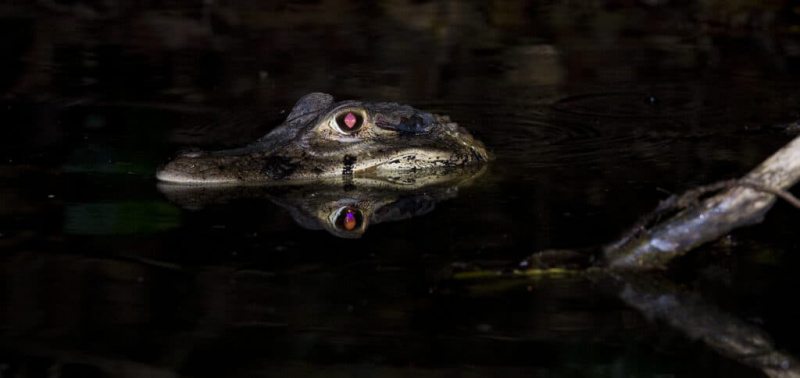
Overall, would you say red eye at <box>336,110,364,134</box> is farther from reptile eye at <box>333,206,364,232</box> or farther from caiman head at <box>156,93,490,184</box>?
reptile eye at <box>333,206,364,232</box>

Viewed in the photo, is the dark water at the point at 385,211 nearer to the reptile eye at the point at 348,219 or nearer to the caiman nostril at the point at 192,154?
the reptile eye at the point at 348,219

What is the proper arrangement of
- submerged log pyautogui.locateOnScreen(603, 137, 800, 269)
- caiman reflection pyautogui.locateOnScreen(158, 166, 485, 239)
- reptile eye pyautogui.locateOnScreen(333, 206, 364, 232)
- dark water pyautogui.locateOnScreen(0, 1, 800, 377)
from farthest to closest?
1. caiman reflection pyautogui.locateOnScreen(158, 166, 485, 239)
2. reptile eye pyautogui.locateOnScreen(333, 206, 364, 232)
3. submerged log pyautogui.locateOnScreen(603, 137, 800, 269)
4. dark water pyautogui.locateOnScreen(0, 1, 800, 377)

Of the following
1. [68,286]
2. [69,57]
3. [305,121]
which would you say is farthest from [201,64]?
[68,286]

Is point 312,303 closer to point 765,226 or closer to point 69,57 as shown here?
point 765,226

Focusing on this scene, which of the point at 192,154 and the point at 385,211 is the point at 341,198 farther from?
the point at 192,154

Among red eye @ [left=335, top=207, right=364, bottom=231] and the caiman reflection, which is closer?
red eye @ [left=335, top=207, right=364, bottom=231]

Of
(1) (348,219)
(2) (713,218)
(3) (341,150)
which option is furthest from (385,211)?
(2) (713,218)

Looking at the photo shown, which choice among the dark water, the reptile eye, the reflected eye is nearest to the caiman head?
the reflected eye

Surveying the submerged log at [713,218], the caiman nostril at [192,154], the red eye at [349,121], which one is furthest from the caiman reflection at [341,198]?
the submerged log at [713,218]
